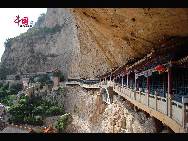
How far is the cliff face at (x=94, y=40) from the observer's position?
1233 cm

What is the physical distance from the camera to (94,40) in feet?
90.3

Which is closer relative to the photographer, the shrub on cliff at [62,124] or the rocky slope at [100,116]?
the rocky slope at [100,116]

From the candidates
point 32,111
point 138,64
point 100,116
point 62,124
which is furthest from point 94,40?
point 32,111

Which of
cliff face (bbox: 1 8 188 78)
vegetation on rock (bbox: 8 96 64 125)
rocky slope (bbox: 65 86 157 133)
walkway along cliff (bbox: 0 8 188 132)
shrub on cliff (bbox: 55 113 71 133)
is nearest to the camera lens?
walkway along cliff (bbox: 0 8 188 132)

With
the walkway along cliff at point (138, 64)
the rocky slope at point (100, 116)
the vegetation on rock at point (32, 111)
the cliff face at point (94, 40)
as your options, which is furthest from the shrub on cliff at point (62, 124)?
the cliff face at point (94, 40)

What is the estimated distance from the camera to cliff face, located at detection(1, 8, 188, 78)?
12.3 meters

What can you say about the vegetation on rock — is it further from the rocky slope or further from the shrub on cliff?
the shrub on cliff

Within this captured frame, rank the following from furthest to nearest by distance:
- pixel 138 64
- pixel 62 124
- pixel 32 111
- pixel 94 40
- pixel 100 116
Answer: pixel 32 111, pixel 62 124, pixel 100 116, pixel 94 40, pixel 138 64

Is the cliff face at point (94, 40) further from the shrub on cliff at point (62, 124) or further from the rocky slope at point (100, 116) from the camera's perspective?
the shrub on cliff at point (62, 124)

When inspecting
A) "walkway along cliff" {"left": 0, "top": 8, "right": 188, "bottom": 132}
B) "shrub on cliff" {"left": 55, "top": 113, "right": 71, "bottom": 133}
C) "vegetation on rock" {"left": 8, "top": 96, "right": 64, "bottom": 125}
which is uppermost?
"walkway along cliff" {"left": 0, "top": 8, "right": 188, "bottom": 132}

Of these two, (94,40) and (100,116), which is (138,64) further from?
(100,116)

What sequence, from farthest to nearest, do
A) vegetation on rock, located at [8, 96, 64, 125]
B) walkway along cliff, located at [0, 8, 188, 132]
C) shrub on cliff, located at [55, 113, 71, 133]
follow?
vegetation on rock, located at [8, 96, 64, 125] < shrub on cliff, located at [55, 113, 71, 133] < walkway along cliff, located at [0, 8, 188, 132]

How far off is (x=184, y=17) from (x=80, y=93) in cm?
3201

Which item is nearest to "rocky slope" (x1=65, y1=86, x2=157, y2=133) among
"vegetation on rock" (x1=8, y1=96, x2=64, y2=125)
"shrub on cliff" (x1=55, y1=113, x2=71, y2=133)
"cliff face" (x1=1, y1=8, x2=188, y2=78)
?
"shrub on cliff" (x1=55, y1=113, x2=71, y2=133)
